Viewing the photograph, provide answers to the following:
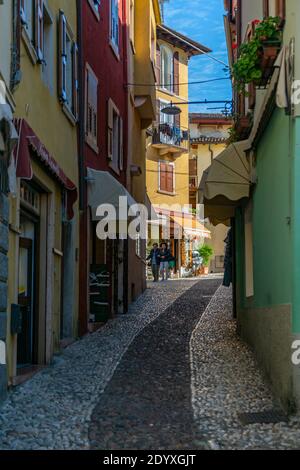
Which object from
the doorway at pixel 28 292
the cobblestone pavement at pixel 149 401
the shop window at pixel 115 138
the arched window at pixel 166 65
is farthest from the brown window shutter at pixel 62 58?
the arched window at pixel 166 65

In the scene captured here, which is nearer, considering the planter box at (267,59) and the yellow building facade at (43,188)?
the planter box at (267,59)

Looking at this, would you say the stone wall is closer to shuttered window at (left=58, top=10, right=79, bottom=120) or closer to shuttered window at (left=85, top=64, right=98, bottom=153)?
shuttered window at (left=58, top=10, right=79, bottom=120)

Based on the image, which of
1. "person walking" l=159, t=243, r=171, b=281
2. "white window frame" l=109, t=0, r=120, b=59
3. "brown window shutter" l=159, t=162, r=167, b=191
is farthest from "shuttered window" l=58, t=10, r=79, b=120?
"brown window shutter" l=159, t=162, r=167, b=191

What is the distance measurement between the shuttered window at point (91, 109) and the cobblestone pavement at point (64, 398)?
4.13 metres

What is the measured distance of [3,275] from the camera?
27.0ft

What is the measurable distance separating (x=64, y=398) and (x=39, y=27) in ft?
17.2

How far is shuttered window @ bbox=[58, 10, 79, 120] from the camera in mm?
12352

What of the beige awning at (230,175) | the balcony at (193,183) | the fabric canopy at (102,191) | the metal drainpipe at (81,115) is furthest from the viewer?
the balcony at (193,183)

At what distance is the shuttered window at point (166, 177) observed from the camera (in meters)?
42.3

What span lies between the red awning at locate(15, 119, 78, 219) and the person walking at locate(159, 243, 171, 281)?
18.3 metres

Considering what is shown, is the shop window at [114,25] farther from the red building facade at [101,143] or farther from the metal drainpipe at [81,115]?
the metal drainpipe at [81,115]

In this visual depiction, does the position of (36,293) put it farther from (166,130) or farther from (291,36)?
(166,130)
